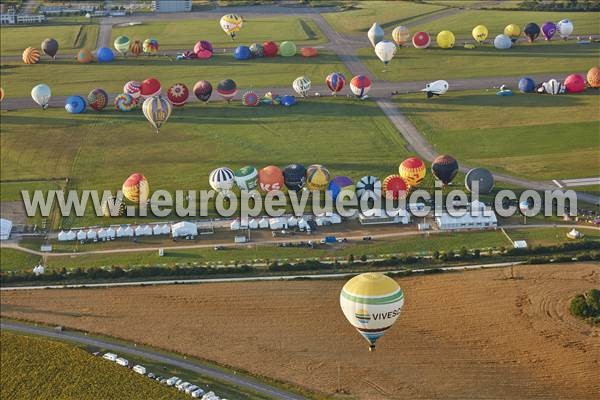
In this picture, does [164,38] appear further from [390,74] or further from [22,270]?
[22,270]

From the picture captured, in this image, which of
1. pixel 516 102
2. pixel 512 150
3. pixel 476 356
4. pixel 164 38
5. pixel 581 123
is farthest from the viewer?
pixel 164 38

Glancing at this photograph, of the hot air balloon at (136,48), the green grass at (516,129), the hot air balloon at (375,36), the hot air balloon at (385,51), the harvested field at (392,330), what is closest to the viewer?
the harvested field at (392,330)

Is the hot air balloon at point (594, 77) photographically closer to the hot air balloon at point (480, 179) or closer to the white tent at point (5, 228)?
the hot air balloon at point (480, 179)

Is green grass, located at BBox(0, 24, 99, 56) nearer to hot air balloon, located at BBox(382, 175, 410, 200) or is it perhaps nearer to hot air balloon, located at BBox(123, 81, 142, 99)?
hot air balloon, located at BBox(123, 81, 142, 99)

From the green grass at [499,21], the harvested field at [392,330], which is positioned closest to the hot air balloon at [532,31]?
the green grass at [499,21]

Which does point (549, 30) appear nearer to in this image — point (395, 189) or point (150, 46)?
point (150, 46)

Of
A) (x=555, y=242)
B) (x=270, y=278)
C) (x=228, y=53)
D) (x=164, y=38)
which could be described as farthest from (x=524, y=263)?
(x=164, y=38)
